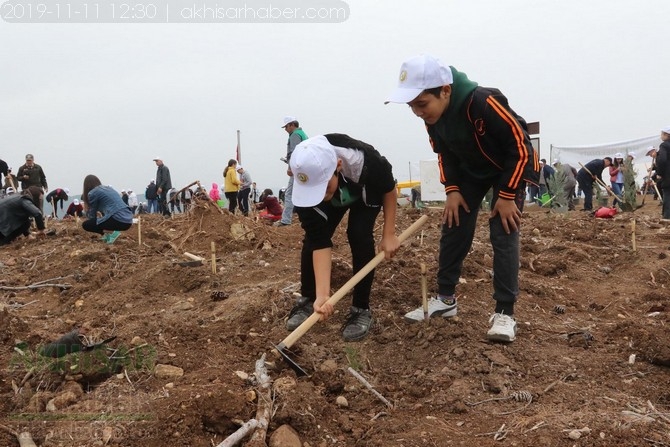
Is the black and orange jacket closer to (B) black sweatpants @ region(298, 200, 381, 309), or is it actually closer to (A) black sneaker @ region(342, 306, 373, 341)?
(B) black sweatpants @ region(298, 200, 381, 309)

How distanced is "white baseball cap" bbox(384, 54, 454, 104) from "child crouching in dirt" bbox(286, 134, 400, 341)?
390 mm

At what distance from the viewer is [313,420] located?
7.75 feet

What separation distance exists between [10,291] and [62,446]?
4100mm

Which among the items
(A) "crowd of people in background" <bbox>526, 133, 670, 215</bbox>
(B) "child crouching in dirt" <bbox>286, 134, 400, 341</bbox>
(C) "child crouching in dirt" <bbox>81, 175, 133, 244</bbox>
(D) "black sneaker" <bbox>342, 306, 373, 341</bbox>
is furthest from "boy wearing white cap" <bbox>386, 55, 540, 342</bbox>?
(C) "child crouching in dirt" <bbox>81, 175, 133, 244</bbox>

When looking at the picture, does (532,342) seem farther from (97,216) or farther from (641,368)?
(97,216)

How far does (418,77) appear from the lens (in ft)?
8.89

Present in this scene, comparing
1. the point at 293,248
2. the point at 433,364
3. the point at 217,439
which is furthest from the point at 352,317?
the point at 293,248

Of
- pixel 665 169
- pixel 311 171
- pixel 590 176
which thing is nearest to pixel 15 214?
pixel 311 171

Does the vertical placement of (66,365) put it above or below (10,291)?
above

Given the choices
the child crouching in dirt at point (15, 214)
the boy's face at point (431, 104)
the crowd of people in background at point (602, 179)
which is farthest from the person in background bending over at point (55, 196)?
the boy's face at point (431, 104)

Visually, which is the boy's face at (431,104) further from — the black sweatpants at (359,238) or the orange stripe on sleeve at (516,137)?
the black sweatpants at (359,238)

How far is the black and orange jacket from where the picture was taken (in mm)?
2768

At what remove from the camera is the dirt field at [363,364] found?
2203mm

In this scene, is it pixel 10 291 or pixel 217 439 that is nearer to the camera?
pixel 217 439
